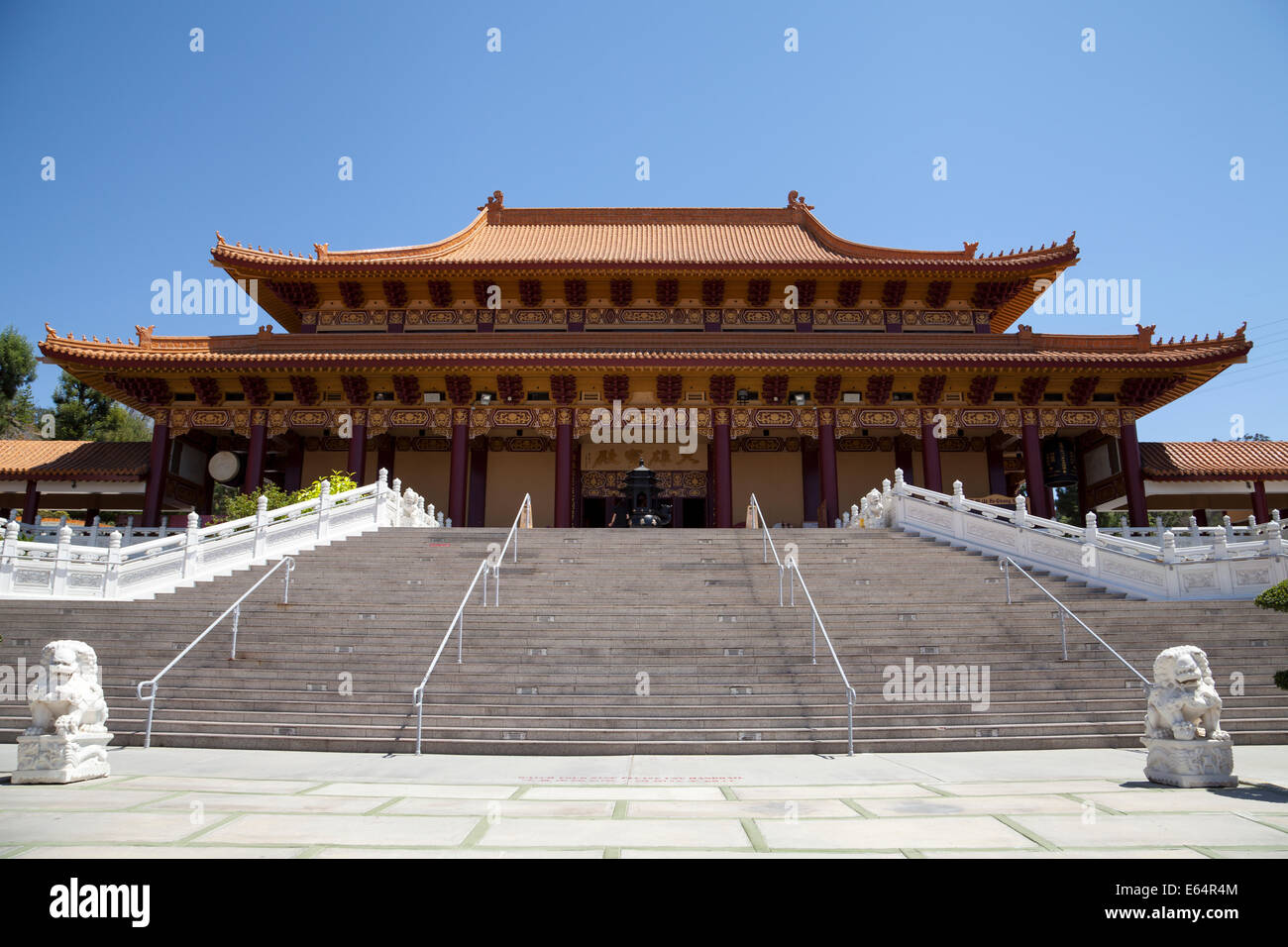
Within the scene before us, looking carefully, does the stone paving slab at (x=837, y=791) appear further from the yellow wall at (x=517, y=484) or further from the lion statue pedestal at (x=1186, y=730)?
the yellow wall at (x=517, y=484)

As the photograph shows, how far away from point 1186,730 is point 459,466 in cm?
1819

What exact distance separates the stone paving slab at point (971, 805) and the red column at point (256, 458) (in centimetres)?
1980

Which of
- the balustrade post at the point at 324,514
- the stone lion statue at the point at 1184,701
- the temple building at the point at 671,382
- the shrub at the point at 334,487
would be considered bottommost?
the stone lion statue at the point at 1184,701

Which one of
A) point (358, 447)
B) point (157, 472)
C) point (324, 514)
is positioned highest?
point (358, 447)

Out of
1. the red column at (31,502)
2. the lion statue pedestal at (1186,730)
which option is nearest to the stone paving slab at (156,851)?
the lion statue pedestal at (1186,730)

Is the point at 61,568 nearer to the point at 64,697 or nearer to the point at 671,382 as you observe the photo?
the point at 64,697

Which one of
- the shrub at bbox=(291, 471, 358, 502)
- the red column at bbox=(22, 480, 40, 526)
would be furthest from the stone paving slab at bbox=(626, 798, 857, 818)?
the red column at bbox=(22, 480, 40, 526)

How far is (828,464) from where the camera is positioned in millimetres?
21172

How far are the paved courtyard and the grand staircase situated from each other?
955mm

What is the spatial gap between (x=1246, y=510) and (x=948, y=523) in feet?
48.5

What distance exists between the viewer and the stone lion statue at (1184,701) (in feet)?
19.5

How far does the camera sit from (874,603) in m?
11.8

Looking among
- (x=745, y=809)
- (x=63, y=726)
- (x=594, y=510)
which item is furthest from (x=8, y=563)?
(x=594, y=510)

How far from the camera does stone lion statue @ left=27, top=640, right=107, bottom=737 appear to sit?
19.9 feet
